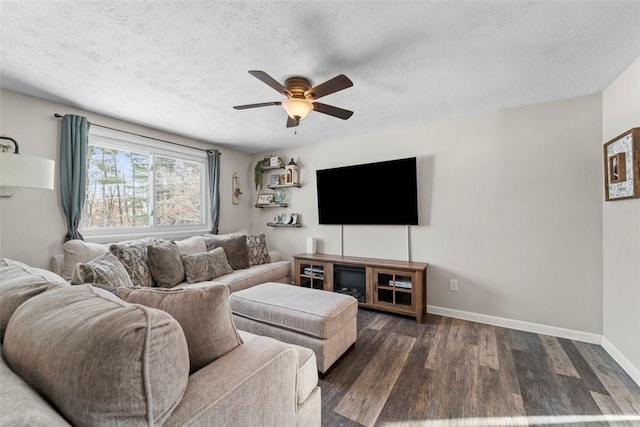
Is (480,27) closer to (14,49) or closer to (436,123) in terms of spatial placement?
(436,123)

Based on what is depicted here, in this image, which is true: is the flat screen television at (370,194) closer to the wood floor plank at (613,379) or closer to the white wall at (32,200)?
the wood floor plank at (613,379)

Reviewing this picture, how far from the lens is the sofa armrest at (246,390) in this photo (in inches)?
31.3

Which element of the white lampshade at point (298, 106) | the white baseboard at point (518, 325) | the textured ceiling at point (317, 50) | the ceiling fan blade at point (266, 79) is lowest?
the white baseboard at point (518, 325)

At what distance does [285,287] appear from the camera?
8.36 feet

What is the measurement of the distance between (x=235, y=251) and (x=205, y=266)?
1.77 feet

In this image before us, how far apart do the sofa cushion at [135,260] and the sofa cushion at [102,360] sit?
1.91 metres

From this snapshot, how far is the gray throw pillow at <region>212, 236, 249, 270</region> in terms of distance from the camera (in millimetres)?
3449

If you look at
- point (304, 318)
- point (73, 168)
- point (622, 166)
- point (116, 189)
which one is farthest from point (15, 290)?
point (622, 166)

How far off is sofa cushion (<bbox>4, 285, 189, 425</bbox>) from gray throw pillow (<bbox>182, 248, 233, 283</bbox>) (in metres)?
2.17

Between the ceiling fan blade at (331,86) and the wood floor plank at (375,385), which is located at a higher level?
the ceiling fan blade at (331,86)

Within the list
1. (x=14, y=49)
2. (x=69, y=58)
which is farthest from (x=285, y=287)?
(x=14, y=49)

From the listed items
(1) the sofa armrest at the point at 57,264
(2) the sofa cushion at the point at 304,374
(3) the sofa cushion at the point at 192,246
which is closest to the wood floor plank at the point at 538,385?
(2) the sofa cushion at the point at 304,374

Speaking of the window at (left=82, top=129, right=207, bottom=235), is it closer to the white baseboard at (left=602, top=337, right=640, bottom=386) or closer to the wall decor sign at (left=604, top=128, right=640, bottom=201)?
the wall decor sign at (left=604, top=128, right=640, bottom=201)

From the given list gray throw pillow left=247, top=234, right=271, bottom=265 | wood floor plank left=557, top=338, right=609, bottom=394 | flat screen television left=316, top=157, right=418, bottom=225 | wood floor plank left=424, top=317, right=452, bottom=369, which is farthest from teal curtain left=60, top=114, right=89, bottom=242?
wood floor plank left=557, top=338, right=609, bottom=394
